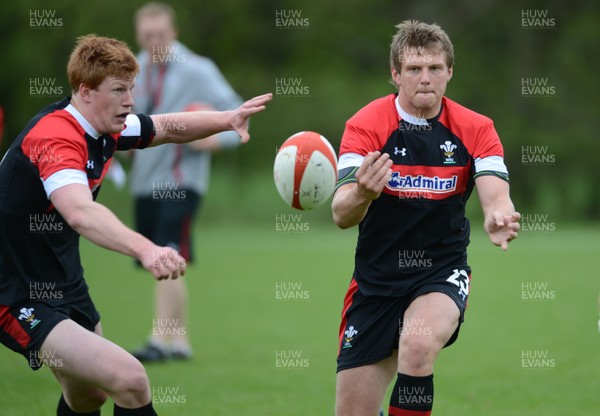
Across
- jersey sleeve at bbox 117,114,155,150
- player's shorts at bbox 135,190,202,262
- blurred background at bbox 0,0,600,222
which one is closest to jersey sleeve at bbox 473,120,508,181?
jersey sleeve at bbox 117,114,155,150

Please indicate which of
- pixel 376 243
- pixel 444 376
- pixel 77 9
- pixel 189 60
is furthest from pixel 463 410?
pixel 77 9

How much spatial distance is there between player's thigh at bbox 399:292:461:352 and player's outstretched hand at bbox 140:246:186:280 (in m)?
1.36

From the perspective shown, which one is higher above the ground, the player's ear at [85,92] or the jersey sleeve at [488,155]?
the player's ear at [85,92]

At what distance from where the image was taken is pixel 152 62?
324 inches

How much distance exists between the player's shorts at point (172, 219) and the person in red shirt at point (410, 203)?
3.29m

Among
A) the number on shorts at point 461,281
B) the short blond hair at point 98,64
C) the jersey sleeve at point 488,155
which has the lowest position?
the number on shorts at point 461,281

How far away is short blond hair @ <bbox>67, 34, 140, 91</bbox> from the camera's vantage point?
4.41 meters

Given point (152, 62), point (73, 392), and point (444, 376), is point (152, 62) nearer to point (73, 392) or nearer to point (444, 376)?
point (444, 376)

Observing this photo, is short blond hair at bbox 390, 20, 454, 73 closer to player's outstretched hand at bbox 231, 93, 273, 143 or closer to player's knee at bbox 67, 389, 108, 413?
player's outstretched hand at bbox 231, 93, 273, 143

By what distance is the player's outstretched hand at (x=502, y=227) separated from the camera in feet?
14.3

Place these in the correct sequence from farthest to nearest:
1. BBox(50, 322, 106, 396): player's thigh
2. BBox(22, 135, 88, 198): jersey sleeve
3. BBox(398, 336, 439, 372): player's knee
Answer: BBox(50, 322, 106, 396): player's thigh → BBox(398, 336, 439, 372): player's knee → BBox(22, 135, 88, 198): jersey sleeve

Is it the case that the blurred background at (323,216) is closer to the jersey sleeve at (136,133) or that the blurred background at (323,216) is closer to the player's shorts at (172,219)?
the player's shorts at (172,219)

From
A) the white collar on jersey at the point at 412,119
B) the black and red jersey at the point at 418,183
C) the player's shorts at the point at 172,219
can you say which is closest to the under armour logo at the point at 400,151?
the black and red jersey at the point at 418,183

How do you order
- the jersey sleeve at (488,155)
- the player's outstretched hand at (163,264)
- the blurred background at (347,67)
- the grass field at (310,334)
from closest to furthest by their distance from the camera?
the player's outstretched hand at (163,264)
the jersey sleeve at (488,155)
the grass field at (310,334)
the blurred background at (347,67)
